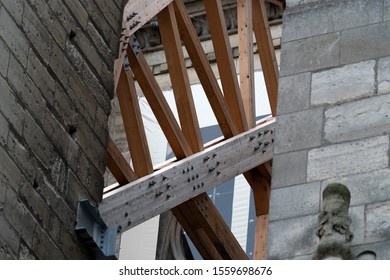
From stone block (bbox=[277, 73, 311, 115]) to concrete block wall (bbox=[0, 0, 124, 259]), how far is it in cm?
253

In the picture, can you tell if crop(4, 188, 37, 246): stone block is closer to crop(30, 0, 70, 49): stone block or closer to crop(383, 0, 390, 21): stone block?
crop(30, 0, 70, 49): stone block

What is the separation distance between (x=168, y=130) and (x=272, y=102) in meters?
2.43

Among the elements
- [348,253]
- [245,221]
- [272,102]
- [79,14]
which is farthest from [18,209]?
[245,221]

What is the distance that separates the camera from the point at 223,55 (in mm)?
20453

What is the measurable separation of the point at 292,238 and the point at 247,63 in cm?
832

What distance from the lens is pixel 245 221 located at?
84.5ft

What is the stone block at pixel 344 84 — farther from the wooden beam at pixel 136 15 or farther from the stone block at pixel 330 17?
the wooden beam at pixel 136 15

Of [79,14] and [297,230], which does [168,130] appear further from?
[297,230]

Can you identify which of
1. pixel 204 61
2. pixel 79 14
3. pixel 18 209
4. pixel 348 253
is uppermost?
pixel 204 61

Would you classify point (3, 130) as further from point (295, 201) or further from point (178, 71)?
point (178, 71)

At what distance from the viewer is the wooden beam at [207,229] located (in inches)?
795

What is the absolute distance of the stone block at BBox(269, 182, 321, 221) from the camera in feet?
42.4

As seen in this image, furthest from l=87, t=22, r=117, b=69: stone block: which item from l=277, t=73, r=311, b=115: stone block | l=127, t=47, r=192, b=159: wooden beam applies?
l=277, t=73, r=311, b=115: stone block

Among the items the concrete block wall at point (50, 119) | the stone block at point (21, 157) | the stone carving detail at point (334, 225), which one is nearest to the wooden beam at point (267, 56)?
the concrete block wall at point (50, 119)
